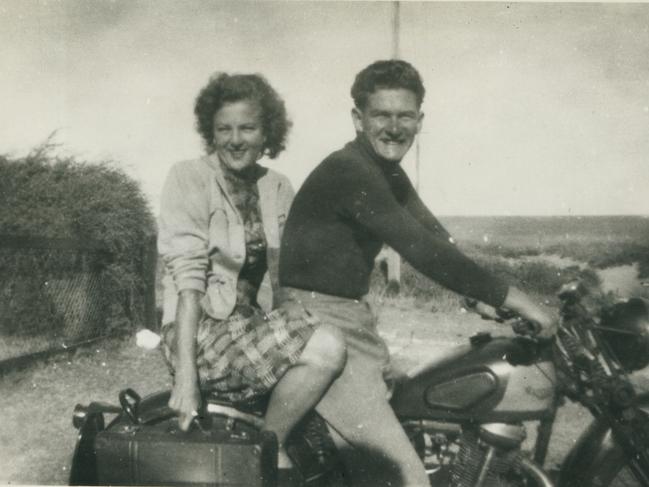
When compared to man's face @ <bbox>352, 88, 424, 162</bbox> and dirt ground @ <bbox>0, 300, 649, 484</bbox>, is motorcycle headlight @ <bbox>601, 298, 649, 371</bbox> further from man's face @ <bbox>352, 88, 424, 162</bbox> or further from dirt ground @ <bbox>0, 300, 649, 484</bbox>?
dirt ground @ <bbox>0, 300, 649, 484</bbox>

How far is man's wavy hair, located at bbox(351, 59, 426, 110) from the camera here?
7.14ft

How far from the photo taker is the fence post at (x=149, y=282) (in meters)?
5.77

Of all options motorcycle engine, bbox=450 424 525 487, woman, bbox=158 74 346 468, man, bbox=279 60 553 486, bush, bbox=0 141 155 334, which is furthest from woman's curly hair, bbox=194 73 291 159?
bush, bbox=0 141 155 334

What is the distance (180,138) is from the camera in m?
2.96

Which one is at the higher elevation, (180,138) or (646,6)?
(646,6)

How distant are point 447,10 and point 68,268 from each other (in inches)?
144

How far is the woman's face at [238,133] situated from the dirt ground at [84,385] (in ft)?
4.82

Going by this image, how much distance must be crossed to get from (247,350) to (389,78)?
96 cm

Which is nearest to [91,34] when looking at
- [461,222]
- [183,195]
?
[183,195]

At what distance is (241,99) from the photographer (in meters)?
2.51

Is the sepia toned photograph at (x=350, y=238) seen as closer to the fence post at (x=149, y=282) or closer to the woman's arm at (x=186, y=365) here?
the woman's arm at (x=186, y=365)

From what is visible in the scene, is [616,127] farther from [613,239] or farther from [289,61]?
[289,61]

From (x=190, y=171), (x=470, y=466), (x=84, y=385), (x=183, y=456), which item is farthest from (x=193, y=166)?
(x=84, y=385)

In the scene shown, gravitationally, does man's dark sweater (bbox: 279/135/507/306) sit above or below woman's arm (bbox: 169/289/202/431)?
above
